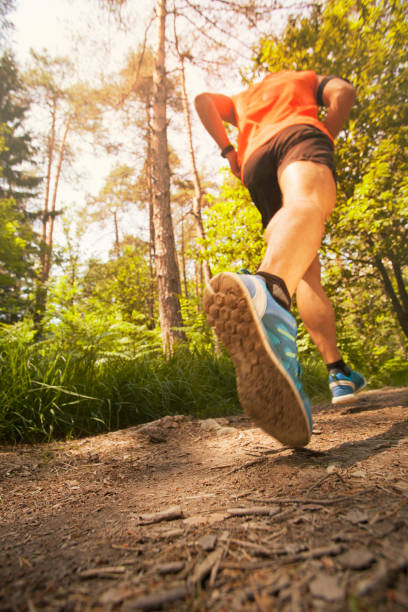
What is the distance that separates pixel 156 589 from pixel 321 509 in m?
0.35

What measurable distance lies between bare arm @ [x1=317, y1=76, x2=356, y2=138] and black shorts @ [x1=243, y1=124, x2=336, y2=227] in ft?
1.52

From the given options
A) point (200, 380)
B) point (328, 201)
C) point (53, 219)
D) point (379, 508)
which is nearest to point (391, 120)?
point (328, 201)

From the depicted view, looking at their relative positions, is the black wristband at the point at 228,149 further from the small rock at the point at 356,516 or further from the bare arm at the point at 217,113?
the small rock at the point at 356,516

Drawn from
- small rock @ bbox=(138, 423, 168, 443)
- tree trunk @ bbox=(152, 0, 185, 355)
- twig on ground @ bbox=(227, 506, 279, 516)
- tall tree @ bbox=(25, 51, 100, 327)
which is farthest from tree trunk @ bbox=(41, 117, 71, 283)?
twig on ground @ bbox=(227, 506, 279, 516)

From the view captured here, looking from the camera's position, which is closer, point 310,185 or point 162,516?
point 162,516

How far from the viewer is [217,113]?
6.93ft

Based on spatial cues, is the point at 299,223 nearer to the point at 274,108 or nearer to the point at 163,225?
the point at 274,108

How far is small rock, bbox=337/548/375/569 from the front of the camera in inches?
17.1

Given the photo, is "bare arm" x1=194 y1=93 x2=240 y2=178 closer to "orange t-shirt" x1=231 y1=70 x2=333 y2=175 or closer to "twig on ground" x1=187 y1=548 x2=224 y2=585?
"orange t-shirt" x1=231 y1=70 x2=333 y2=175

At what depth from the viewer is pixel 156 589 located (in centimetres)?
45

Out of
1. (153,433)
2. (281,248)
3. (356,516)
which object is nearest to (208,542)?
(356,516)

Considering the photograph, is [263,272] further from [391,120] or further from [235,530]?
[391,120]

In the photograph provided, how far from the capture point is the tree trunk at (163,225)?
4508mm

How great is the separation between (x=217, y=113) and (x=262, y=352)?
1846 millimetres
